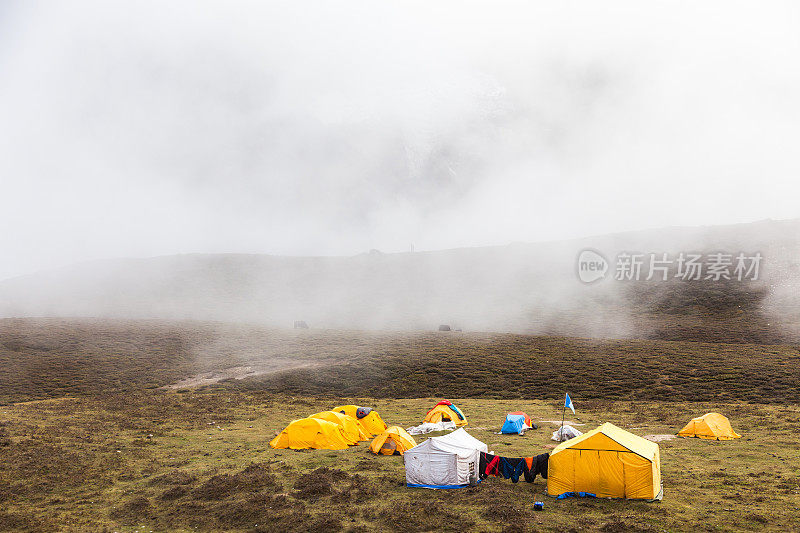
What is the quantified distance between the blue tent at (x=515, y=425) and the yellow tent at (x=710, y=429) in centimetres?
1009

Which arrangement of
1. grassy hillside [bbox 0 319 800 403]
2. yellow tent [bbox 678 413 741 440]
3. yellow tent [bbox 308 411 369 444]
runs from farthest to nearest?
grassy hillside [bbox 0 319 800 403], yellow tent [bbox 308 411 369 444], yellow tent [bbox 678 413 741 440]

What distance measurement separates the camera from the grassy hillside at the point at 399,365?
5262 centimetres

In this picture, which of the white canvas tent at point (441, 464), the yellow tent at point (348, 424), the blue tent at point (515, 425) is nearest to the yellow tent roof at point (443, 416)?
the blue tent at point (515, 425)

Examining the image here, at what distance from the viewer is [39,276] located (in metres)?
163

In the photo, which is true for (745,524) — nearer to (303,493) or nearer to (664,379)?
(303,493)

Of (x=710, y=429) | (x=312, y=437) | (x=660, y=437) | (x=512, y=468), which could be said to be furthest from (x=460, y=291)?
(x=512, y=468)

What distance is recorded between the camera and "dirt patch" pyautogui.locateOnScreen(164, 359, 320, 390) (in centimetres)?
5856

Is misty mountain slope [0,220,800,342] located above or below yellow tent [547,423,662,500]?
above

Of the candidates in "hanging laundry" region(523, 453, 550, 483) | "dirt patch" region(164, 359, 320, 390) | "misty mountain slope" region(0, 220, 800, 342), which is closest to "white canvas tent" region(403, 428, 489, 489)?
"hanging laundry" region(523, 453, 550, 483)

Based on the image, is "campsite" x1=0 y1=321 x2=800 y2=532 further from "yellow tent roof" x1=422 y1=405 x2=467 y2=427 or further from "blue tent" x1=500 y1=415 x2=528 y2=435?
"yellow tent roof" x1=422 y1=405 x2=467 y2=427

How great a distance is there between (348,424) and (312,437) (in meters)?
2.91

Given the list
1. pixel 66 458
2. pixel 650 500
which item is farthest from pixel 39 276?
pixel 650 500

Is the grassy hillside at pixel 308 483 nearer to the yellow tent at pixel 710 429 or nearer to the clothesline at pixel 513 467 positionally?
the clothesline at pixel 513 467

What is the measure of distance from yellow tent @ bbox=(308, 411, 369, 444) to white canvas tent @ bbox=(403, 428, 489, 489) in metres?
10.1
